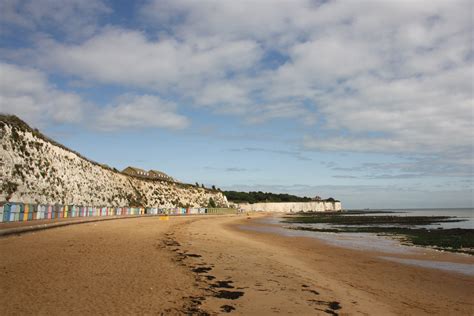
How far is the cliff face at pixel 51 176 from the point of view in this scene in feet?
125

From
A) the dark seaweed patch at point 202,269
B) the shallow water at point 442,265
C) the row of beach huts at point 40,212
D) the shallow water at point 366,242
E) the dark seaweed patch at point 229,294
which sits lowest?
the shallow water at point 366,242

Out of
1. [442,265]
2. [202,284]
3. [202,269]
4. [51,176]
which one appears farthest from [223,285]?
[51,176]

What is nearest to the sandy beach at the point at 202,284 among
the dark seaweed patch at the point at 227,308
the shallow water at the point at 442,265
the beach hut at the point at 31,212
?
the dark seaweed patch at the point at 227,308

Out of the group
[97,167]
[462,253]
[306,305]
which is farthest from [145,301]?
[97,167]

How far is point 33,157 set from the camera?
4275 centimetres

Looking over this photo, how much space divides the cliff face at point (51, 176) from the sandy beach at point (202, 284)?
83.4 feet

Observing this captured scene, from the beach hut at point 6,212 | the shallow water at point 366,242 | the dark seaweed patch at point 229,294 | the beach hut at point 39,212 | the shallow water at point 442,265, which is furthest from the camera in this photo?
the beach hut at point 39,212

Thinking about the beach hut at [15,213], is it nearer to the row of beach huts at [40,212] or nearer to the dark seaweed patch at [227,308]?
the row of beach huts at [40,212]

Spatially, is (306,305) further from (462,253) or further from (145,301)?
(462,253)

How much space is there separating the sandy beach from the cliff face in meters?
25.4

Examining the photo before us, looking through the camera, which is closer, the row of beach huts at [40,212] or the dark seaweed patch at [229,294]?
the dark seaweed patch at [229,294]

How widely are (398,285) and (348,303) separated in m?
4.04

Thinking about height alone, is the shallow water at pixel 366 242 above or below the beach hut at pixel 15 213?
below

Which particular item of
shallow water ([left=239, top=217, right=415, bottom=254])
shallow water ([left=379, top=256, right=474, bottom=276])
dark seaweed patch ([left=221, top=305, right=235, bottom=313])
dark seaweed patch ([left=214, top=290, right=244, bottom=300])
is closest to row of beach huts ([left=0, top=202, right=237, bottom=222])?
shallow water ([left=239, top=217, right=415, bottom=254])
